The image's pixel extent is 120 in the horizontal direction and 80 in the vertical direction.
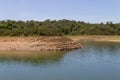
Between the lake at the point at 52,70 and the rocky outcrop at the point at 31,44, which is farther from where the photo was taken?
the rocky outcrop at the point at 31,44

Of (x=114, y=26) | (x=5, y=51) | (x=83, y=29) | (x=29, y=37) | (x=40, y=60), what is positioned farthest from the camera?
(x=114, y=26)

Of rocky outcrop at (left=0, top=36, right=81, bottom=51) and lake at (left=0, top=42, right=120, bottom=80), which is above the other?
rocky outcrop at (left=0, top=36, right=81, bottom=51)

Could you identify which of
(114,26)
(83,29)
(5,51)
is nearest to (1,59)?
(5,51)

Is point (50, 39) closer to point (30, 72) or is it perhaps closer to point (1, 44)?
point (1, 44)

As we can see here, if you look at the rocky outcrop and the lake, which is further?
the rocky outcrop

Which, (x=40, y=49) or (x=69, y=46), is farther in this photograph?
(x=69, y=46)

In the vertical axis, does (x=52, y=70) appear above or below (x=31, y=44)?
below

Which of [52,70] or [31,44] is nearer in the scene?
[52,70]

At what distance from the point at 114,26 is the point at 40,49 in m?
59.6

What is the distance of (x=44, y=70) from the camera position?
2625 cm

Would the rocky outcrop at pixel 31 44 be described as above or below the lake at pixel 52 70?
above

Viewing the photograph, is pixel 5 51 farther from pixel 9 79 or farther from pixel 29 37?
pixel 9 79

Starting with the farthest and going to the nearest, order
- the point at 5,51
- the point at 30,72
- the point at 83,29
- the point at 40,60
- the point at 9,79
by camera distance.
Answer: the point at 83,29, the point at 5,51, the point at 40,60, the point at 30,72, the point at 9,79

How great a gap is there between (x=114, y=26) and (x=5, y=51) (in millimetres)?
62549
